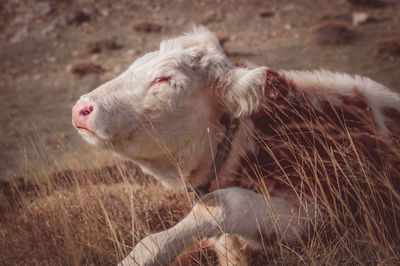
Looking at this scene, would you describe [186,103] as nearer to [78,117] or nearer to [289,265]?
[78,117]

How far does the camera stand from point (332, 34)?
1111 cm

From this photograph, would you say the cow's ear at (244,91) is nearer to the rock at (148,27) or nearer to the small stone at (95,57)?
the small stone at (95,57)

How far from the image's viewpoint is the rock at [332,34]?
36.2 feet

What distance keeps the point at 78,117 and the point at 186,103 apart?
0.63m

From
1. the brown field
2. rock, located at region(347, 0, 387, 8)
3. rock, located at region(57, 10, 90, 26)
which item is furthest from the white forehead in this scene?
rock, located at region(57, 10, 90, 26)

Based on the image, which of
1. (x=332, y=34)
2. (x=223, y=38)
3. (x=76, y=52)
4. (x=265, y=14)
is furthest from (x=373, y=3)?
(x=76, y=52)

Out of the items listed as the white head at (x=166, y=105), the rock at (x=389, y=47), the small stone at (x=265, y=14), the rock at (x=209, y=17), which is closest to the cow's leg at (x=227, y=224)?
the white head at (x=166, y=105)

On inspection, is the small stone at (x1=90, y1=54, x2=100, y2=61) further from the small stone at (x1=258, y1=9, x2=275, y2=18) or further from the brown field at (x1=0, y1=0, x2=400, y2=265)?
the small stone at (x1=258, y1=9, x2=275, y2=18)

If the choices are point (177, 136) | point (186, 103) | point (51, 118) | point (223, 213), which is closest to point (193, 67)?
point (186, 103)

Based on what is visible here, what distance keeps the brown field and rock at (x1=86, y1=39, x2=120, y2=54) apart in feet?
0.13

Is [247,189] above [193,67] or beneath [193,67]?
beneath

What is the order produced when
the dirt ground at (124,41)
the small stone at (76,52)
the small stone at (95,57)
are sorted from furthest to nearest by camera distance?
the small stone at (76,52), the small stone at (95,57), the dirt ground at (124,41)

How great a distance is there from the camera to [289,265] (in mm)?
1938

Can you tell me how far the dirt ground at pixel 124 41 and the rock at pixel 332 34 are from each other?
13 centimetres
